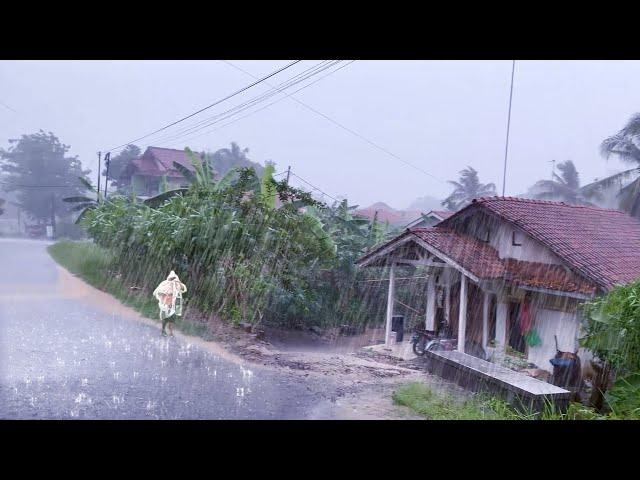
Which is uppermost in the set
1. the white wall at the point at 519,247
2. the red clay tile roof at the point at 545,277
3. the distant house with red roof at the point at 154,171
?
the distant house with red roof at the point at 154,171

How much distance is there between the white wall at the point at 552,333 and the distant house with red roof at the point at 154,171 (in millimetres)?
3272

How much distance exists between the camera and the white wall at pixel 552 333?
3754mm

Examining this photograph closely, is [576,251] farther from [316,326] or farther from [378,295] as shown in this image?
[316,326]

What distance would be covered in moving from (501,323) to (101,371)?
2892 millimetres

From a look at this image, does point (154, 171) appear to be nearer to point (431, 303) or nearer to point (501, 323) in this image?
point (431, 303)

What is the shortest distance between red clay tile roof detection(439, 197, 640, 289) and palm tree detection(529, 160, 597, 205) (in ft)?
0.18

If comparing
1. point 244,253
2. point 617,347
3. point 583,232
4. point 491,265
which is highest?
point 583,232

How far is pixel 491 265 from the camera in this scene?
416 cm

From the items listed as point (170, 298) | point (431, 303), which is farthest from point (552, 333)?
point (170, 298)

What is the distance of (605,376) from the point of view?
309 cm

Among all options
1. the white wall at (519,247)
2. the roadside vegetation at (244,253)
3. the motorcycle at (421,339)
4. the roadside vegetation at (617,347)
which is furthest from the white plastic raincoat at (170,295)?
the roadside vegetation at (617,347)

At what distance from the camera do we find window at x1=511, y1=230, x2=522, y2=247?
4.17m

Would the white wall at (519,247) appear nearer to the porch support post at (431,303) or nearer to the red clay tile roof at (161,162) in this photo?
the porch support post at (431,303)
